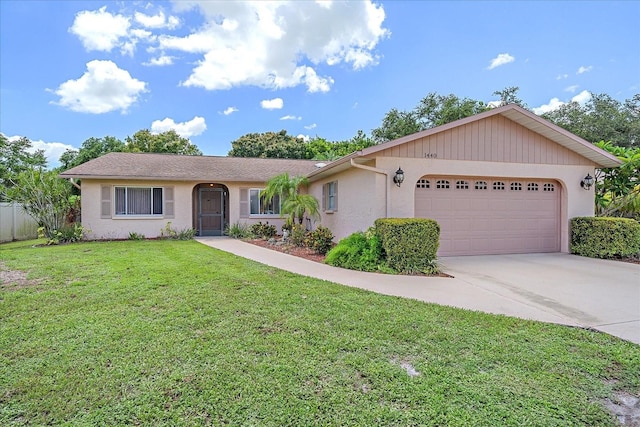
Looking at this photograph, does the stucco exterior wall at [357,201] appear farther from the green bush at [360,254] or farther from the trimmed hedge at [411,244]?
the trimmed hedge at [411,244]

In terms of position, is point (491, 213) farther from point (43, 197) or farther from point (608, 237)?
point (43, 197)

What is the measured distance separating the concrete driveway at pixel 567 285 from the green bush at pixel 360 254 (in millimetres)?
1579

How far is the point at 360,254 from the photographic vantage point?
7770mm

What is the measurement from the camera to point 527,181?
10180 mm

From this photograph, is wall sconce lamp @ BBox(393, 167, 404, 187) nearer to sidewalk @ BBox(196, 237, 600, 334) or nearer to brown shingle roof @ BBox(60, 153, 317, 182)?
sidewalk @ BBox(196, 237, 600, 334)

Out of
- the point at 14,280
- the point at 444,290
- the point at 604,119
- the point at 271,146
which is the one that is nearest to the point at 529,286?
the point at 444,290

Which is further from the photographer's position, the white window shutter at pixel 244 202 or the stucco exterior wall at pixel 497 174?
the white window shutter at pixel 244 202

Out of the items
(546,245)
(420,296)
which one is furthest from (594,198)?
(420,296)

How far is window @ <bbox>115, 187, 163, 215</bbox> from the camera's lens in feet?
44.0

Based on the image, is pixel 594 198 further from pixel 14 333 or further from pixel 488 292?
pixel 14 333

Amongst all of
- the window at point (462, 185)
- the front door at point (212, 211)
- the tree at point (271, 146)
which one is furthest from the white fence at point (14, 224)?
the tree at point (271, 146)

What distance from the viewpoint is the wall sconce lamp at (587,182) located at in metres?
10.2

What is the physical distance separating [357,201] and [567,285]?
17.0 feet

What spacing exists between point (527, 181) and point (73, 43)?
16.6 metres
